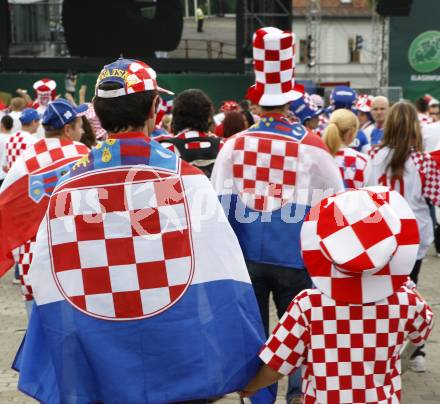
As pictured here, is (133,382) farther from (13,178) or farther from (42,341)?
(13,178)

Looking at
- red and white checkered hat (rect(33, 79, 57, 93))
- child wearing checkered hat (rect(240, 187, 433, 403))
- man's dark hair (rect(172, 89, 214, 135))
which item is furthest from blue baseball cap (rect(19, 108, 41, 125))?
child wearing checkered hat (rect(240, 187, 433, 403))

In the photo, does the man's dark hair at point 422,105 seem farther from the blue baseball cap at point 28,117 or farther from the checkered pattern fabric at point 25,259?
the checkered pattern fabric at point 25,259

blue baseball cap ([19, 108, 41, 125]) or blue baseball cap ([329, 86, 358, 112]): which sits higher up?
blue baseball cap ([329, 86, 358, 112])

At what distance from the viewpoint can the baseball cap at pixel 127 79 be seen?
352 centimetres

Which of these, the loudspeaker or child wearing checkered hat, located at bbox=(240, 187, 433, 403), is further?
the loudspeaker

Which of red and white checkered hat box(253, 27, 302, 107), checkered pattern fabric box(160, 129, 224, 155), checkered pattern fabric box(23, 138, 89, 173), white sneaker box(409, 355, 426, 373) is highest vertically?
red and white checkered hat box(253, 27, 302, 107)

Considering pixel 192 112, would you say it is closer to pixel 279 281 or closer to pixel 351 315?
pixel 279 281

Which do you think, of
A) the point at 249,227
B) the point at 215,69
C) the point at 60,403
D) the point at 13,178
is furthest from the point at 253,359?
the point at 215,69

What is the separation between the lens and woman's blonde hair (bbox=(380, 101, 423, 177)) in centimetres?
654

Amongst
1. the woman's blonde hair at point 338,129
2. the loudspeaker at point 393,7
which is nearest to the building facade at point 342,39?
the loudspeaker at point 393,7

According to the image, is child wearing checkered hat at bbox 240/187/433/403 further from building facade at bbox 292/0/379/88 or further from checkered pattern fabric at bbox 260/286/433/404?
building facade at bbox 292/0/379/88

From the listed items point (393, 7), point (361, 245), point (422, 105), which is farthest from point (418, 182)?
point (393, 7)

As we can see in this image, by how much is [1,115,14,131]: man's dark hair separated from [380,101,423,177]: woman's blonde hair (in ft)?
23.2

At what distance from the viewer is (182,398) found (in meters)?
3.43
